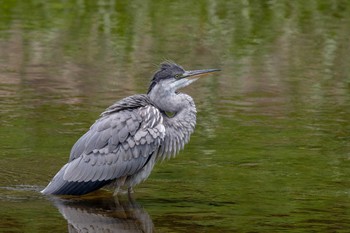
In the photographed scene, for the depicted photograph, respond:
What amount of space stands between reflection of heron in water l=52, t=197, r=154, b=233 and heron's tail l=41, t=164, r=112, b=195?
0.11m

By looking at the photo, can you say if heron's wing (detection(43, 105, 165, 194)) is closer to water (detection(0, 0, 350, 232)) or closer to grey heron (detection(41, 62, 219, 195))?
grey heron (detection(41, 62, 219, 195))

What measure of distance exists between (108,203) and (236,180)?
1.49 meters

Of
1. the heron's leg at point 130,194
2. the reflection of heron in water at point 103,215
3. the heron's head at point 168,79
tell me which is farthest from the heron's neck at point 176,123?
the reflection of heron in water at point 103,215

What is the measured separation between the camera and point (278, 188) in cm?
1114

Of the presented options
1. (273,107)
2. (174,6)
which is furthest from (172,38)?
(273,107)

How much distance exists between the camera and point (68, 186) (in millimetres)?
10883

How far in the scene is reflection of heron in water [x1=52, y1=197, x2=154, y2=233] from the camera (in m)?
9.93

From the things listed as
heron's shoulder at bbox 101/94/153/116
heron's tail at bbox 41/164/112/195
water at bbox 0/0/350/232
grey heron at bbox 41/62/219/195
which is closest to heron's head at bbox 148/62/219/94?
grey heron at bbox 41/62/219/195

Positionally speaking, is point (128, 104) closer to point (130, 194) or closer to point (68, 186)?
point (130, 194)

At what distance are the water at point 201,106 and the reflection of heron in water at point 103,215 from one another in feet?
0.07

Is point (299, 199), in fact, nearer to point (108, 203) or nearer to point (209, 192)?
point (209, 192)

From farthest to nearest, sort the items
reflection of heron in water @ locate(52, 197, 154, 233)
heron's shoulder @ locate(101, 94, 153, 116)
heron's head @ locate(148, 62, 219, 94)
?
1. heron's head @ locate(148, 62, 219, 94)
2. heron's shoulder @ locate(101, 94, 153, 116)
3. reflection of heron in water @ locate(52, 197, 154, 233)

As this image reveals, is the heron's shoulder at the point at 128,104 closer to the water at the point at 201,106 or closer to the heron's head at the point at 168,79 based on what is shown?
the heron's head at the point at 168,79

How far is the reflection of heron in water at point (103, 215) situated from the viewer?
993 cm
